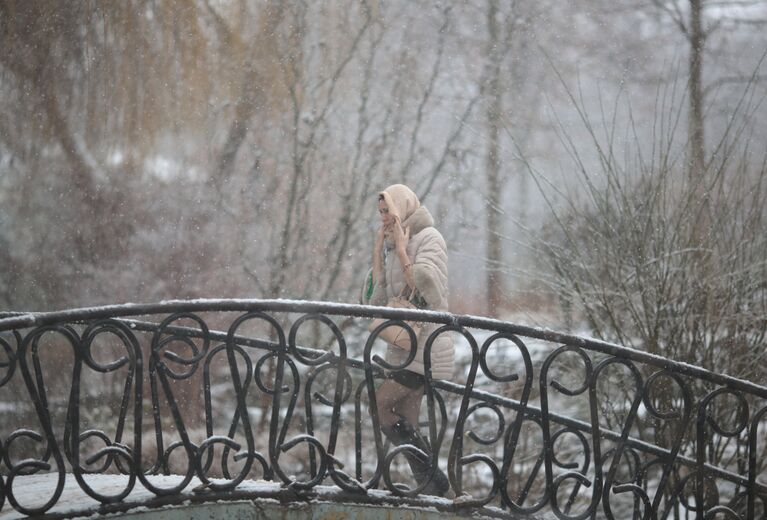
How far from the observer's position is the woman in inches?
178

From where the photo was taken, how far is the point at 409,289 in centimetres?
464

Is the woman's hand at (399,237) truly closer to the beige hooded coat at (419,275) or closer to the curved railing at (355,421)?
the beige hooded coat at (419,275)

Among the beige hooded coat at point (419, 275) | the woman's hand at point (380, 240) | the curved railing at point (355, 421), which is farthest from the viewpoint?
the woman's hand at point (380, 240)

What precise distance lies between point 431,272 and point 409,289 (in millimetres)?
179

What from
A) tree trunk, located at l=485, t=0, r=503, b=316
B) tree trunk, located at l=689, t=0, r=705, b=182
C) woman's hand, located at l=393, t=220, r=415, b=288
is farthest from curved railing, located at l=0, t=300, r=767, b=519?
tree trunk, located at l=485, t=0, r=503, b=316

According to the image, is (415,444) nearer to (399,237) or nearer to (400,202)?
(399,237)

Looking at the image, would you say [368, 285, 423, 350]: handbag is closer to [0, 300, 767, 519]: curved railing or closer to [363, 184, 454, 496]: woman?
[363, 184, 454, 496]: woman

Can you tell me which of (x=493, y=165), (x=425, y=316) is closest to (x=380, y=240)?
(x=425, y=316)

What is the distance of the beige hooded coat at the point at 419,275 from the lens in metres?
4.53

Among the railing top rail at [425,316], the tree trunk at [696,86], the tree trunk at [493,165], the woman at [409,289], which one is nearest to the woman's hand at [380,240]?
the woman at [409,289]

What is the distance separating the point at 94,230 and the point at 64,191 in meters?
0.67

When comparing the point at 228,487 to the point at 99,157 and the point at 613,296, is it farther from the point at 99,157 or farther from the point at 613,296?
the point at 99,157

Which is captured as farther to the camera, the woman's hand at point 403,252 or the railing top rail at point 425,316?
the woman's hand at point 403,252

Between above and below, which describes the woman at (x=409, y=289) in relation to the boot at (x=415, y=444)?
above
